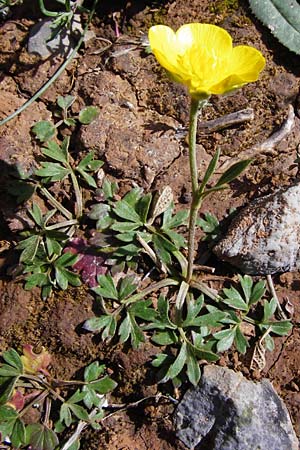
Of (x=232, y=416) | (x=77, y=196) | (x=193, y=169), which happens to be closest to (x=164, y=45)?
(x=193, y=169)

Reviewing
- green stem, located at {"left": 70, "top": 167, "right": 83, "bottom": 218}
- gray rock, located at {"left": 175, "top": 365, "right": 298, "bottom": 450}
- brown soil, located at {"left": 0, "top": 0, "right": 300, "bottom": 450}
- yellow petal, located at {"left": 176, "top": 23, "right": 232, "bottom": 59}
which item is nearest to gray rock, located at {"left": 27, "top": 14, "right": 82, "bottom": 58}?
brown soil, located at {"left": 0, "top": 0, "right": 300, "bottom": 450}

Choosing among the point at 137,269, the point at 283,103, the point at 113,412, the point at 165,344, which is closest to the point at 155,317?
the point at 165,344

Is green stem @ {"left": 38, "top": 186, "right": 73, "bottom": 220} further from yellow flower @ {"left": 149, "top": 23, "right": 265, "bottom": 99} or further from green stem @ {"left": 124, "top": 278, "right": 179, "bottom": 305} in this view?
yellow flower @ {"left": 149, "top": 23, "right": 265, "bottom": 99}

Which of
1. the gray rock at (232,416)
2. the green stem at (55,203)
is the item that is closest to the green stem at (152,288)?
the gray rock at (232,416)

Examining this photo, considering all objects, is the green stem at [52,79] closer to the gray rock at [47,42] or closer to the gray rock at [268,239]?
the gray rock at [47,42]

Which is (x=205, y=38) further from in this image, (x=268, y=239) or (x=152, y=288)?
(x=152, y=288)

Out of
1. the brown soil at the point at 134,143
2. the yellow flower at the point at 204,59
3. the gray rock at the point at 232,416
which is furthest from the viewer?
the brown soil at the point at 134,143
